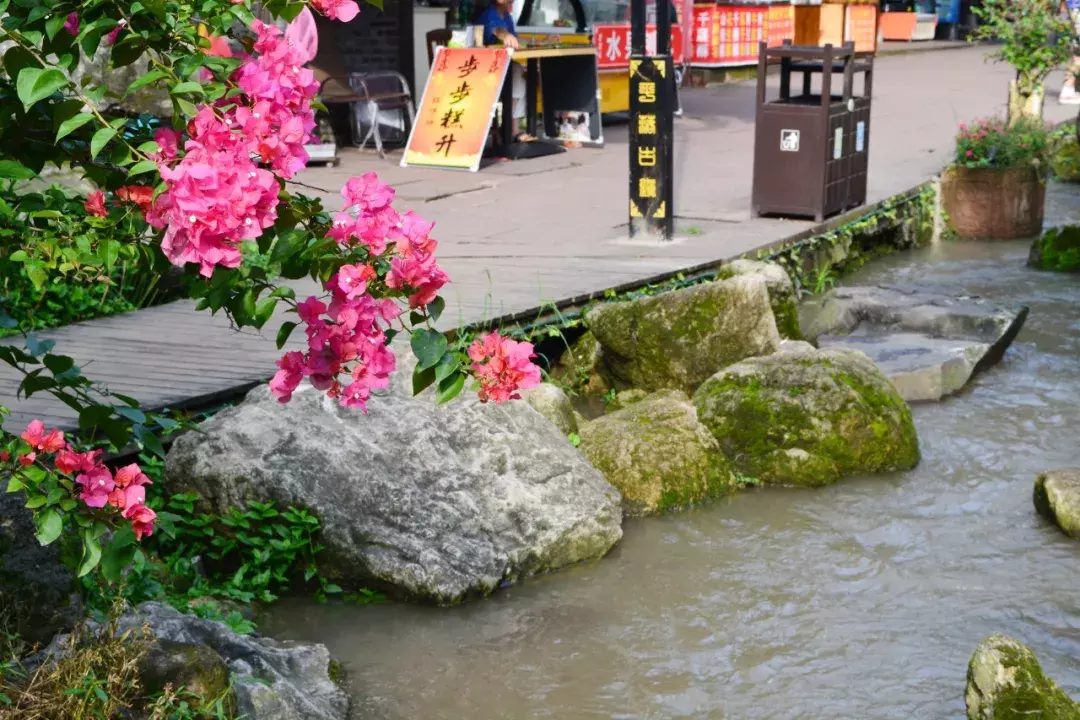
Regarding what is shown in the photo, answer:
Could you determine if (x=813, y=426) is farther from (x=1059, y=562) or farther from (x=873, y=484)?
(x=1059, y=562)

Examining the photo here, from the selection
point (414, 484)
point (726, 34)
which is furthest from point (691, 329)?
point (726, 34)

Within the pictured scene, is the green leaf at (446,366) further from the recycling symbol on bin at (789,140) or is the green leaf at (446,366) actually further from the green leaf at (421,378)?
the recycling symbol on bin at (789,140)

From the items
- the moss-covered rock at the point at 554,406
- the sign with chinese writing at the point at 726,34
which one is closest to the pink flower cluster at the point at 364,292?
the moss-covered rock at the point at 554,406

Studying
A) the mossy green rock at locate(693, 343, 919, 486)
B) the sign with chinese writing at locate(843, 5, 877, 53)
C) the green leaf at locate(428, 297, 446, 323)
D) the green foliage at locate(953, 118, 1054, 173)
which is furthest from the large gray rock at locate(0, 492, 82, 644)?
the sign with chinese writing at locate(843, 5, 877, 53)

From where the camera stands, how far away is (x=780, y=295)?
865 cm

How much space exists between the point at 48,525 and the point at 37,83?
36.3 inches

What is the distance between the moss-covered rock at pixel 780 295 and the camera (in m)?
8.59

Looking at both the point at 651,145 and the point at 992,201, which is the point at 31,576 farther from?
the point at 992,201

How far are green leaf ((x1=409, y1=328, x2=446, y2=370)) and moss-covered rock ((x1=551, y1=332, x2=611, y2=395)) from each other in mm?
5419

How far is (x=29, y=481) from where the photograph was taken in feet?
9.43

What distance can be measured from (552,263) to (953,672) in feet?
15.7

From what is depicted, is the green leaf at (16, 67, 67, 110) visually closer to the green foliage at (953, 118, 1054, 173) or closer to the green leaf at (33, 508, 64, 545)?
the green leaf at (33, 508, 64, 545)

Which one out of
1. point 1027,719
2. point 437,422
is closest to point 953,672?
point 1027,719

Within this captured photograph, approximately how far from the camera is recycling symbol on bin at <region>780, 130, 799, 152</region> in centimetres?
1053
